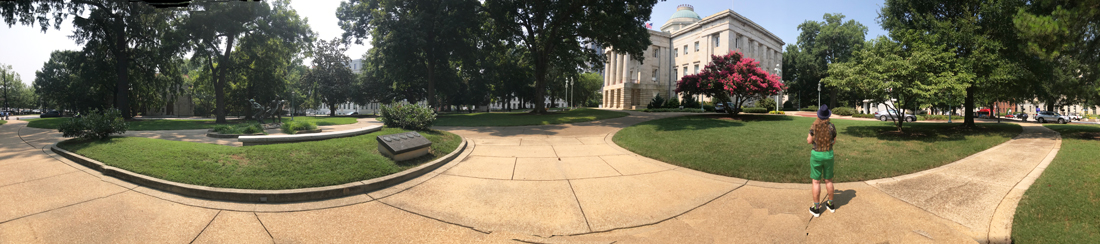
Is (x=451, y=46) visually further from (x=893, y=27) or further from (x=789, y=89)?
(x=789, y=89)

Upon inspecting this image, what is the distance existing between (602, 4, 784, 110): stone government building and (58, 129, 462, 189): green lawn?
146ft

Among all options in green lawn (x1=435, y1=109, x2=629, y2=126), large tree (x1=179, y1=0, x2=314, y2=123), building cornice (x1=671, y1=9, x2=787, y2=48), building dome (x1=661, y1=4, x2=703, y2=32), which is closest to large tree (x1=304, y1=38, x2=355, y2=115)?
large tree (x1=179, y1=0, x2=314, y2=123)

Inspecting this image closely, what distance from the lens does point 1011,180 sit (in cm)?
657

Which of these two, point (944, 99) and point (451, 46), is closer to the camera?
point (944, 99)

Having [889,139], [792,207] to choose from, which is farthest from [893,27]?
[792,207]

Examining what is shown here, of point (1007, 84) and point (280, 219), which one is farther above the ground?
point (1007, 84)

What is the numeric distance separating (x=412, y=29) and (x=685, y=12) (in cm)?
5879

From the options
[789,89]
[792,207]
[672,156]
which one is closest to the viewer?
[792,207]

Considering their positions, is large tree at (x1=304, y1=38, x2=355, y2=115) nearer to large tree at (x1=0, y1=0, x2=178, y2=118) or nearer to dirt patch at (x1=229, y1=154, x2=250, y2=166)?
large tree at (x1=0, y1=0, x2=178, y2=118)

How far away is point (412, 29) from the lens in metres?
26.0

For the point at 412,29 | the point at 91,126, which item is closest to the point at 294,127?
the point at 91,126

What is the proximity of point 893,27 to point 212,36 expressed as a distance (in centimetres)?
4002

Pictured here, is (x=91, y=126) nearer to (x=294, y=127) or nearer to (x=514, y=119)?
(x=294, y=127)

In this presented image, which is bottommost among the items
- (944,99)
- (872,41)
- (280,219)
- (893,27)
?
(280,219)
